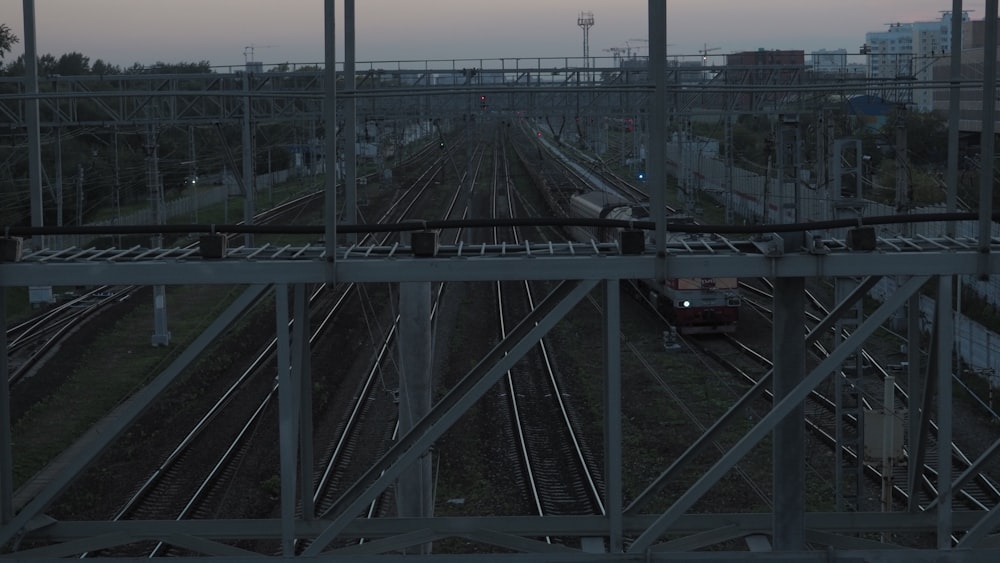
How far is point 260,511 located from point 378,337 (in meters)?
8.60

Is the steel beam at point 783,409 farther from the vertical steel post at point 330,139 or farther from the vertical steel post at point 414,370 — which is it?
the vertical steel post at point 414,370

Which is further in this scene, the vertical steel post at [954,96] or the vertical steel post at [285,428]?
the vertical steel post at [954,96]

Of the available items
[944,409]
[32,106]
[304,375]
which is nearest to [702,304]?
[304,375]

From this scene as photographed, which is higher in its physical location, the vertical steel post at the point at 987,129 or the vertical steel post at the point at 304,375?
the vertical steel post at the point at 987,129

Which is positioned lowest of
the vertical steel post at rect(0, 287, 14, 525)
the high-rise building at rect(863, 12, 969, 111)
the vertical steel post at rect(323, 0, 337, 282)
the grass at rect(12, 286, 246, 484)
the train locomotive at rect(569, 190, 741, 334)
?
the grass at rect(12, 286, 246, 484)

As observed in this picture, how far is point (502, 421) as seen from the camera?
45.2 ft

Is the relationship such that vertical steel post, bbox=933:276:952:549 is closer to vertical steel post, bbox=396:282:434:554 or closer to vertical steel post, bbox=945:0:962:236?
vertical steel post, bbox=945:0:962:236

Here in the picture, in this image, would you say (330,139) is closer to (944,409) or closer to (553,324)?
(553,324)

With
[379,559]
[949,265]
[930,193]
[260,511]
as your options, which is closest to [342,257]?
[379,559]

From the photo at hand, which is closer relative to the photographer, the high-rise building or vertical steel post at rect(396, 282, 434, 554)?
vertical steel post at rect(396, 282, 434, 554)

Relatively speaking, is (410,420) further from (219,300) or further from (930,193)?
(930,193)

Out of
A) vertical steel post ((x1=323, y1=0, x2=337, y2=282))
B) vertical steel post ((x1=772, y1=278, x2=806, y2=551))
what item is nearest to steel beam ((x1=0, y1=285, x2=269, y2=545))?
vertical steel post ((x1=323, y1=0, x2=337, y2=282))

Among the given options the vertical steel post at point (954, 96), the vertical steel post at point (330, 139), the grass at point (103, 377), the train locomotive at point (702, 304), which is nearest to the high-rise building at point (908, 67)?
the vertical steel post at point (954, 96)

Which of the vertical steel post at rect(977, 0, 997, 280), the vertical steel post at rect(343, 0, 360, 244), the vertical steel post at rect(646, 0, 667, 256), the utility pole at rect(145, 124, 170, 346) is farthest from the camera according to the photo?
the utility pole at rect(145, 124, 170, 346)
